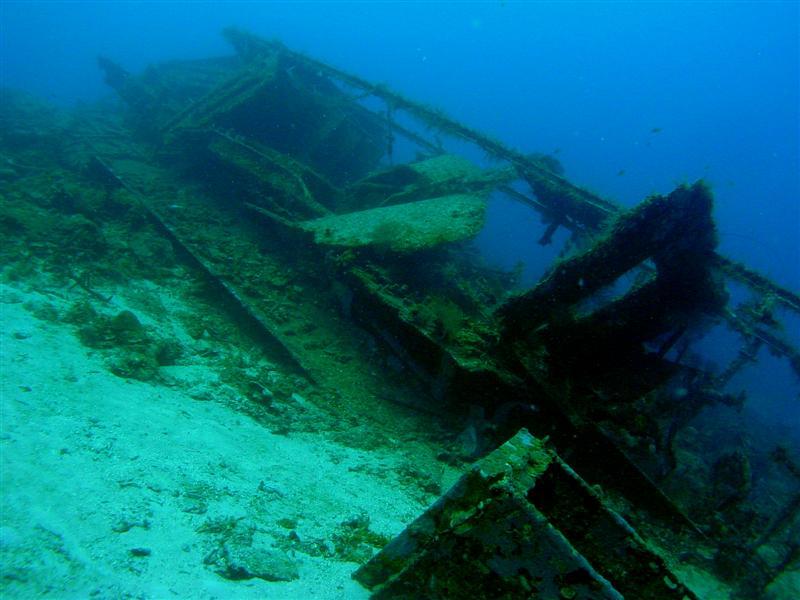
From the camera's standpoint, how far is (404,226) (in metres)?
6.86

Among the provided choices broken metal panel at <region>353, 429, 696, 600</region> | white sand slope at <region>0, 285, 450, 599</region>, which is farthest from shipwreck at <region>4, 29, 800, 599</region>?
white sand slope at <region>0, 285, 450, 599</region>

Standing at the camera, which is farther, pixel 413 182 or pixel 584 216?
pixel 413 182

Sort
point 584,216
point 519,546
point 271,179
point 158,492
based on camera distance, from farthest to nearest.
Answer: point 271,179, point 584,216, point 158,492, point 519,546

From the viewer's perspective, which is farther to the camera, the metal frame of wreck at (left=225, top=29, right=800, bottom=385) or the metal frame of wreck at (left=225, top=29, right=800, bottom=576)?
the metal frame of wreck at (left=225, top=29, right=800, bottom=385)

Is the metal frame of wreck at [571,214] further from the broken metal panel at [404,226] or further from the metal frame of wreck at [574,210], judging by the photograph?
the broken metal panel at [404,226]

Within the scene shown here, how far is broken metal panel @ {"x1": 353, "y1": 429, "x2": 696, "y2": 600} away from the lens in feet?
6.16

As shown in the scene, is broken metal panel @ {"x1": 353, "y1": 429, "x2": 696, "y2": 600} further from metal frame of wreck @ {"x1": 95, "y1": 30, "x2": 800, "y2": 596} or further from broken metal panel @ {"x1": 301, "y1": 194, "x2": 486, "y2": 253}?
broken metal panel @ {"x1": 301, "y1": 194, "x2": 486, "y2": 253}

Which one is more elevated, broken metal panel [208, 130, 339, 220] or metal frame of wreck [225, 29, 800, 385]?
metal frame of wreck [225, 29, 800, 385]

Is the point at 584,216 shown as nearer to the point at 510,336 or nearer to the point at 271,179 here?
the point at 510,336

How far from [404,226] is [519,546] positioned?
5.46 m

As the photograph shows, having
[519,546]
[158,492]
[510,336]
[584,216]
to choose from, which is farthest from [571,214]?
[158,492]

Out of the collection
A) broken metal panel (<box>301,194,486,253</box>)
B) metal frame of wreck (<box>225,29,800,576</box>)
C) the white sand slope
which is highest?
metal frame of wreck (<box>225,29,800,576</box>)

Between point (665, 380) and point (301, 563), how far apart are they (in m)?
4.30

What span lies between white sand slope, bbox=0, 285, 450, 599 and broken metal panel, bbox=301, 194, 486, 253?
3073mm
